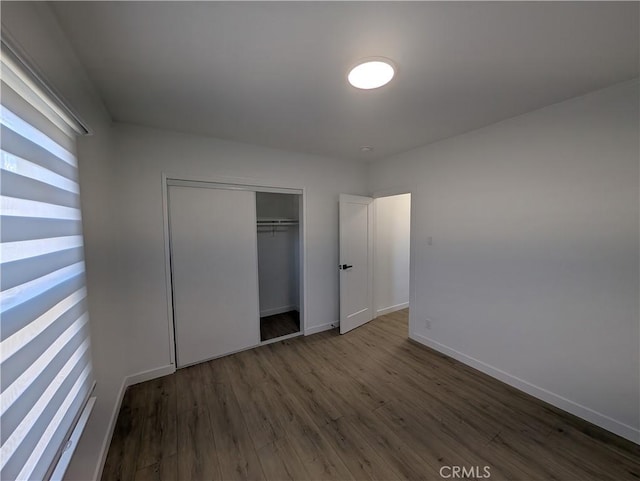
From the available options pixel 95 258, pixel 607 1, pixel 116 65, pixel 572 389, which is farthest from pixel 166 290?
pixel 572 389

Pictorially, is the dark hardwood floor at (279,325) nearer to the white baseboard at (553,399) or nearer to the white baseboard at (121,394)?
the white baseboard at (121,394)

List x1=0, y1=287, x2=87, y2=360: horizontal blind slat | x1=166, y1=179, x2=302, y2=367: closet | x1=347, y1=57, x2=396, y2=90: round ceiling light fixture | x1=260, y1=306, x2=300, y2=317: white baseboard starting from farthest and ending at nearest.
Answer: x1=260, y1=306, x2=300, y2=317: white baseboard < x1=166, y1=179, x2=302, y2=367: closet < x1=347, y1=57, x2=396, y2=90: round ceiling light fixture < x1=0, y1=287, x2=87, y2=360: horizontal blind slat

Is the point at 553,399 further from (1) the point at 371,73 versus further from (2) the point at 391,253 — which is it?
(1) the point at 371,73

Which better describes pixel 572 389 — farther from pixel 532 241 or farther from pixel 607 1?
pixel 607 1

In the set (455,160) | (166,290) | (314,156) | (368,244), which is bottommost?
(166,290)

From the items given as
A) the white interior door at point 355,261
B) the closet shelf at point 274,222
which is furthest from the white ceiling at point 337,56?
the closet shelf at point 274,222

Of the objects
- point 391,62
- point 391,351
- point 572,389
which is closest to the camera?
point 391,62

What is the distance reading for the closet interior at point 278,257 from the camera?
4.15m

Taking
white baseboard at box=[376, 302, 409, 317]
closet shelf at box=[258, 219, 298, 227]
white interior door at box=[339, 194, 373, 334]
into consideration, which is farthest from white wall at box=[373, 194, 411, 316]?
closet shelf at box=[258, 219, 298, 227]

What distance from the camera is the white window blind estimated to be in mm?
833

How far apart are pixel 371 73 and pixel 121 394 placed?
10.6 feet

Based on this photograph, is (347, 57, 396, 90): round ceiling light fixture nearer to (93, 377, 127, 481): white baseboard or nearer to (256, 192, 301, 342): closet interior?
(256, 192, 301, 342): closet interior

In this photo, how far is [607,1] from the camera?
109cm

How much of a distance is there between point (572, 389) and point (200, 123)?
3904mm
